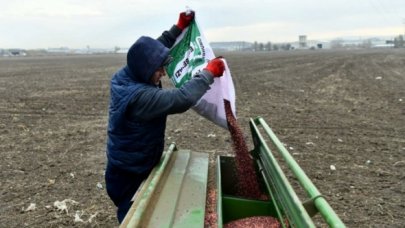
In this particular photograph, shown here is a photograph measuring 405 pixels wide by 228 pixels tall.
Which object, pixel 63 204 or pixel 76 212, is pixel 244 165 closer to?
pixel 76 212

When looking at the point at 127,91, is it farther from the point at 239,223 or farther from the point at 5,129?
the point at 5,129

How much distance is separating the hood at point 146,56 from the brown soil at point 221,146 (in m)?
1.22

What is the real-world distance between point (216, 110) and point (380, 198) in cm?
277

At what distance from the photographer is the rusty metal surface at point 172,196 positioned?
2.67m

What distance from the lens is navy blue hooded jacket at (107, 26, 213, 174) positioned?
3084 mm

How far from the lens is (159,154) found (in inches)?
142

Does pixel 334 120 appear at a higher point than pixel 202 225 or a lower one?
lower

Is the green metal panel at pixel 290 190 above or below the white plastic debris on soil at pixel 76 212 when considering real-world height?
above

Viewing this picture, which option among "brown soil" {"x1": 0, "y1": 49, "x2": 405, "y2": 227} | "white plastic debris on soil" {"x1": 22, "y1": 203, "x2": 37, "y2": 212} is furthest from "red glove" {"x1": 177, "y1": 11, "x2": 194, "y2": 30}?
"white plastic debris on soil" {"x1": 22, "y1": 203, "x2": 37, "y2": 212}

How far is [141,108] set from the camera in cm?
311

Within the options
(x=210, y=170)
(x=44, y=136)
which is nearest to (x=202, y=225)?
(x=210, y=170)

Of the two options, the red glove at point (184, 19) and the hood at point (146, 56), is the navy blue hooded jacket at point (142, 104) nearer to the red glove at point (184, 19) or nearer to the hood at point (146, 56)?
the hood at point (146, 56)

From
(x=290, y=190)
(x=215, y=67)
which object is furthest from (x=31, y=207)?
(x=290, y=190)

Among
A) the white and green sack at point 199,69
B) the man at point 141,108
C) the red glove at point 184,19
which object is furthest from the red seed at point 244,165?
the red glove at point 184,19
